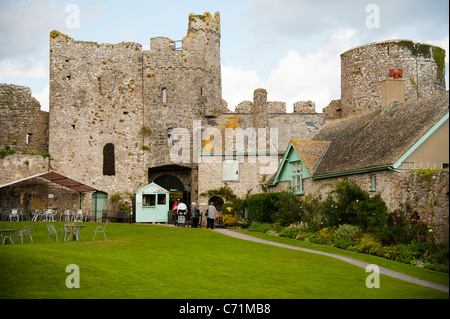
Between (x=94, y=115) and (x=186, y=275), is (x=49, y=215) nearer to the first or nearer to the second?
(x=94, y=115)

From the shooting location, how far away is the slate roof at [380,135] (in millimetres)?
20578

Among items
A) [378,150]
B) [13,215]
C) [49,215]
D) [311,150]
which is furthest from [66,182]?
[378,150]

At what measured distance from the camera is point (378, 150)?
22.0 meters

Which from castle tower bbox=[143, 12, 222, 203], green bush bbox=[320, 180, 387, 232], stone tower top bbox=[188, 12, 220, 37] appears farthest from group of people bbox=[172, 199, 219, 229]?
stone tower top bbox=[188, 12, 220, 37]

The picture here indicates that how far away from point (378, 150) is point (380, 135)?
4.49 feet

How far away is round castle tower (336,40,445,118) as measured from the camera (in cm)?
4106

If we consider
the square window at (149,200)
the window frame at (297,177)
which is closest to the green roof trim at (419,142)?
the window frame at (297,177)

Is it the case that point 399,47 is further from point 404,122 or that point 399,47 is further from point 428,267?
point 428,267

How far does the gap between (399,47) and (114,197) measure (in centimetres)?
A: 2511

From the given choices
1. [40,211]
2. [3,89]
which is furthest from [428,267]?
[3,89]

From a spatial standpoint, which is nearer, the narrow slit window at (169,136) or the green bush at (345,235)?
the green bush at (345,235)

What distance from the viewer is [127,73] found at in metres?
40.7

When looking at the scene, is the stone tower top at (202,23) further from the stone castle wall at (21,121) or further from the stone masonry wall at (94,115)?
the stone castle wall at (21,121)

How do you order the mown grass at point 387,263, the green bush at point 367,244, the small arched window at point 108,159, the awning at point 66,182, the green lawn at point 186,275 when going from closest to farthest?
the green lawn at point 186,275 → the mown grass at point 387,263 → the green bush at point 367,244 → the awning at point 66,182 → the small arched window at point 108,159
